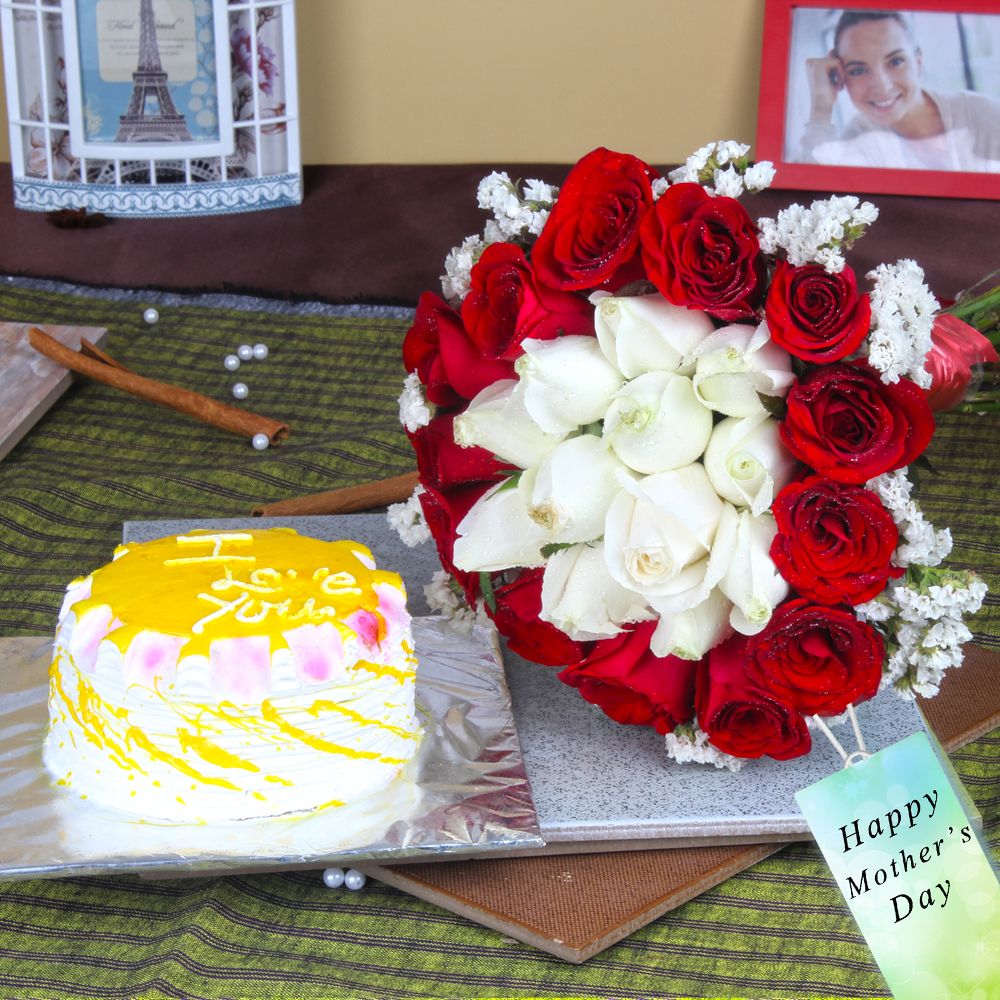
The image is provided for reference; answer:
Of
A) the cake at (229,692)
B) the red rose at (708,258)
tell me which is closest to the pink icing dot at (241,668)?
the cake at (229,692)

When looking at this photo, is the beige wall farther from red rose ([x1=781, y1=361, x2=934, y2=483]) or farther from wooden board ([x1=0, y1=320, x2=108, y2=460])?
red rose ([x1=781, y1=361, x2=934, y2=483])

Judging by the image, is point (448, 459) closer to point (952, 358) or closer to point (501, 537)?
point (501, 537)

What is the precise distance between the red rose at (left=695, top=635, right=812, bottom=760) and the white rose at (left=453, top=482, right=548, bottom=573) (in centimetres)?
13

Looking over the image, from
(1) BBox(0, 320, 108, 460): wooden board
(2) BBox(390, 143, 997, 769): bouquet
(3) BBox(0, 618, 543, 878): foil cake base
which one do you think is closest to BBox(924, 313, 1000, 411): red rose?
(2) BBox(390, 143, 997, 769): bouquet

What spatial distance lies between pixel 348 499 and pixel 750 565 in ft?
2.03

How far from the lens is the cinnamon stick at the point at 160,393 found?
5.14 ft

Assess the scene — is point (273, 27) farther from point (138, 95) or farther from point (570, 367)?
point (570, 367)

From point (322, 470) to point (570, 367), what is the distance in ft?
2.26

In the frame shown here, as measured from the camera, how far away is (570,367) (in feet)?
2.75

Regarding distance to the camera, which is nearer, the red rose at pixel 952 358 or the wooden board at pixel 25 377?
the red rose at pixel 952 358

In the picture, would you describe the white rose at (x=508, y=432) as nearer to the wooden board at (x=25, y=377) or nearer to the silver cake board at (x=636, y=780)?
the silver cake board at (x=636, y=780)

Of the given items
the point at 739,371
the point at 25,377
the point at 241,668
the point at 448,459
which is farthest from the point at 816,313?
the point at 25,377

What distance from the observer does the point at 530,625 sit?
0.95 m

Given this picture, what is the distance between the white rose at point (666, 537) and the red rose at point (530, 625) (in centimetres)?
12
